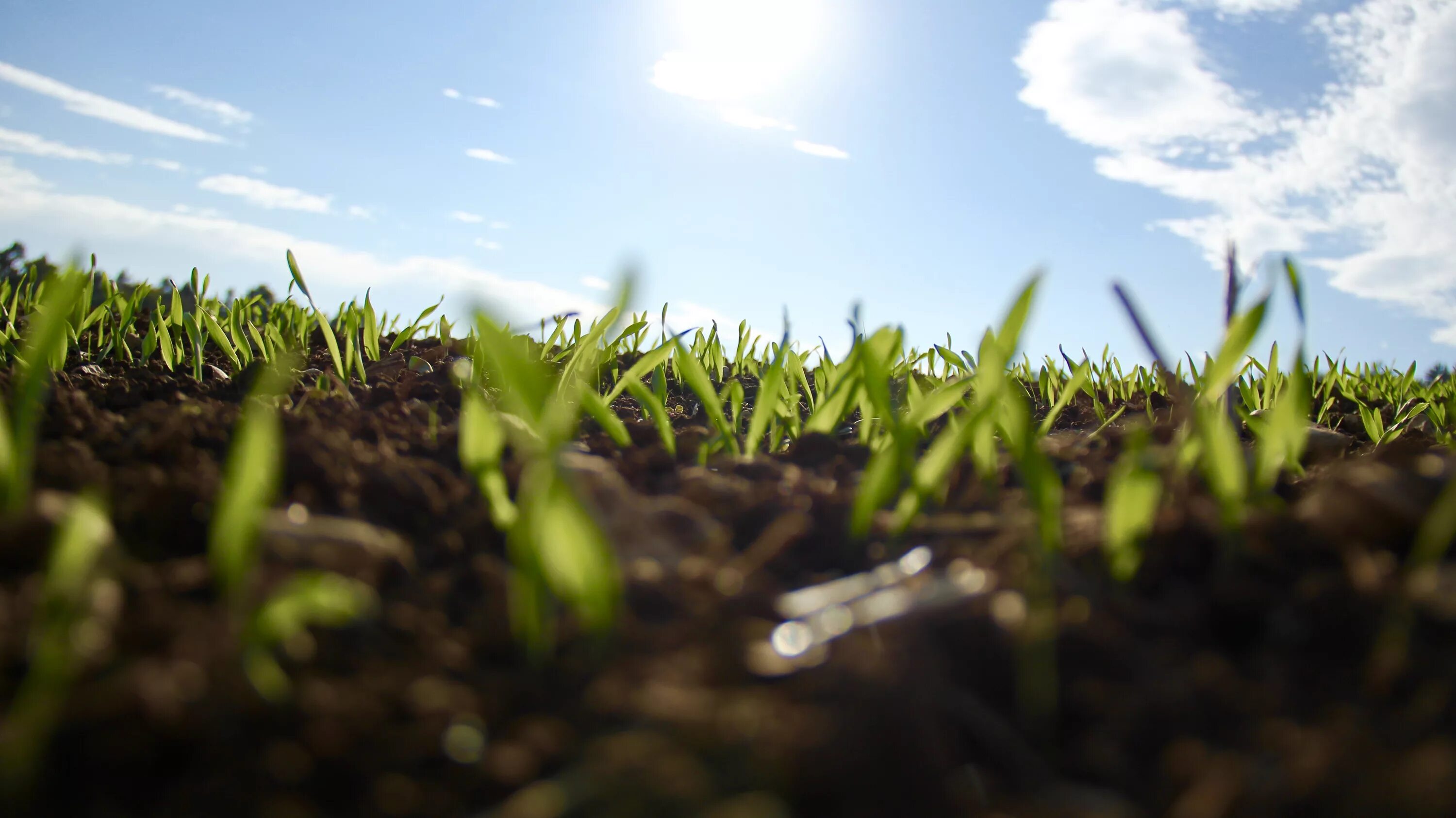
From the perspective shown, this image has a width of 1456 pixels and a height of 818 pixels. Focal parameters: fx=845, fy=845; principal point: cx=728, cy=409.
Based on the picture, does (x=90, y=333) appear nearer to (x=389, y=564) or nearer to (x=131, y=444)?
(x=131, y=444)

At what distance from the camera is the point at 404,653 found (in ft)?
2.21

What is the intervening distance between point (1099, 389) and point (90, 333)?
308 centimetres

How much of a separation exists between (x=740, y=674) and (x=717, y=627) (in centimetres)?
7

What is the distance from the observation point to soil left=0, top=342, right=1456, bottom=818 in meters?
0.55

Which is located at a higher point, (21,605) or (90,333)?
(90,333)

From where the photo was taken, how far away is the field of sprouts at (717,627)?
21.7 inches

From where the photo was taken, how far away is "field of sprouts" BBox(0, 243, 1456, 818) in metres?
0.55

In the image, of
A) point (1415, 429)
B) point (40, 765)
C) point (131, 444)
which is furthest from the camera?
point (1415, 429)

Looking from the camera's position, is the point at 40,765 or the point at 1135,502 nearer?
the point at 40,765

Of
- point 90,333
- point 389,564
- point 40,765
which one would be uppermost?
point 90,333

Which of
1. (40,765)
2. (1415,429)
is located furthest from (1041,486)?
(1415,429)

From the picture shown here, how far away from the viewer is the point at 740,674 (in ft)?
2.13

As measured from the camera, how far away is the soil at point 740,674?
1.79ft

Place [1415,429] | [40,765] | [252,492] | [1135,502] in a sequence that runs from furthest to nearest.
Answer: [1415,429] < [1135,502] < [252,492] < [40,765]
